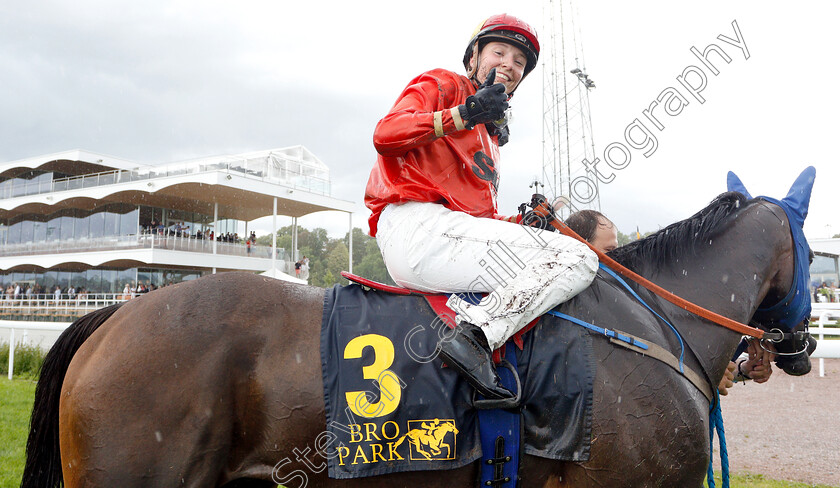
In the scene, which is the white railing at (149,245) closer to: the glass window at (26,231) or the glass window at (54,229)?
the glass window at (54,229)

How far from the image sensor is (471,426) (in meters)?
2.11

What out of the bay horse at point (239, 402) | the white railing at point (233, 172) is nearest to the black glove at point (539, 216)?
the bay horse at point (239, 402)

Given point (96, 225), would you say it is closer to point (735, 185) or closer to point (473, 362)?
point (473, 362)

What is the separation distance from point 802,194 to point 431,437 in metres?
2.17

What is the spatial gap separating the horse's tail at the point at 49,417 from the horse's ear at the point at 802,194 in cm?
324

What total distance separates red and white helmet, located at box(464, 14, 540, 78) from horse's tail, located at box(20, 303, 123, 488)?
2.15 metres

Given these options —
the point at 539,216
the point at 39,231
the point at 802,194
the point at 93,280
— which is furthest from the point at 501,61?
the point at 39,231

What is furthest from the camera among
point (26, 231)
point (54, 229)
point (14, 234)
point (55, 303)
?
point (14, 234)

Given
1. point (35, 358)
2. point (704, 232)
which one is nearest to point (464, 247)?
point (704, 232)

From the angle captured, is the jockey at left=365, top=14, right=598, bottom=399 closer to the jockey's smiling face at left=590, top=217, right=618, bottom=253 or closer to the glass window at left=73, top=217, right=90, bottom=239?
the jockey's smiling face at left=590, top=217, right=618, bottom=253

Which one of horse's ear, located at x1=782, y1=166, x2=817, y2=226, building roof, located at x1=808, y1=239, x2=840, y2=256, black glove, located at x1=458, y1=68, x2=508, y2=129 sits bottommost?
horse's ear, located at x1=782, y1=166, x2=817, y2=226

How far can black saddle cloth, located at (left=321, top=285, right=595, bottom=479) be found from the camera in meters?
2.04

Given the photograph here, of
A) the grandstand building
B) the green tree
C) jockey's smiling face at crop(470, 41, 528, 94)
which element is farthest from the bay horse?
the green tree

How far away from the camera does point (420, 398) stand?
2084 millimetres
